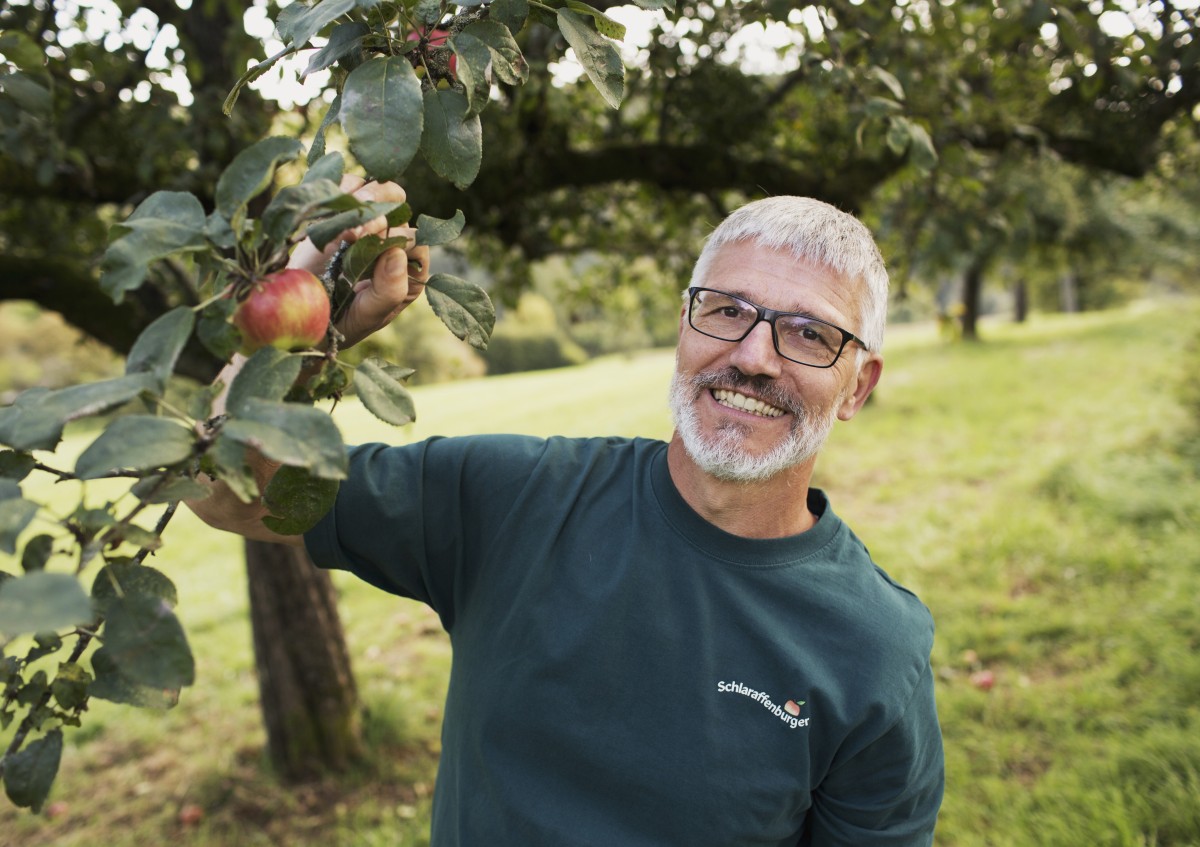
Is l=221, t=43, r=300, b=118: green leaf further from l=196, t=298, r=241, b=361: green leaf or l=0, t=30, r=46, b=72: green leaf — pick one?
l=0, t=30, r=46, b=72: green leaf

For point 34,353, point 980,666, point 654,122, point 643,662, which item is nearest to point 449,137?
point 643,662

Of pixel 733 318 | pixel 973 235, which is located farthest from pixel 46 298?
pixel 973 235

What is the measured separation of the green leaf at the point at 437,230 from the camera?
3.09 feet

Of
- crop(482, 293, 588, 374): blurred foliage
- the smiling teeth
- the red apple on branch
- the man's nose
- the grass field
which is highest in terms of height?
the red apple on branch

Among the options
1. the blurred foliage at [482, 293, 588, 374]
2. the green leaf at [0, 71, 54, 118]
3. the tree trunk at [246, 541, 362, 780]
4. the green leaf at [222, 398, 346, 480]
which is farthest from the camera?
the blurred foliage at [482, 293, 588, 374]

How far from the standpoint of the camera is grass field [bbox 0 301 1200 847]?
2.92 metres

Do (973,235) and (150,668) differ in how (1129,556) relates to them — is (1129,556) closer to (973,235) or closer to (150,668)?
(973,235)

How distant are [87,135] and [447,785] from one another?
2676 millimetres

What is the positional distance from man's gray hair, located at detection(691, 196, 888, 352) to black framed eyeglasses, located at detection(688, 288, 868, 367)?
0.06m

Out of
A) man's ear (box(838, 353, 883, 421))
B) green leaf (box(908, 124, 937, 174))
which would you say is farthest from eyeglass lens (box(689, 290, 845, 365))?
green leaf (box(908, 124, 937, 174))

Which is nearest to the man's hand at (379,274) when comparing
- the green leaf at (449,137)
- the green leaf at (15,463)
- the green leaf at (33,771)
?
the green leaf at (449,137)

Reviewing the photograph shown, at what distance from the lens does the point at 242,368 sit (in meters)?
0.72

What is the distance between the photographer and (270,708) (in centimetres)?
335

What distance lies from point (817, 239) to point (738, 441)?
39 centimetres
